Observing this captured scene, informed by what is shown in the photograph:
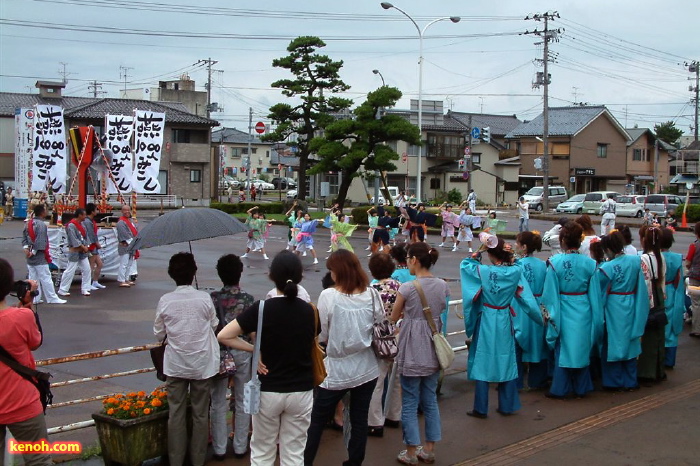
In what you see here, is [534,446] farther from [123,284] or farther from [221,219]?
[123,284]

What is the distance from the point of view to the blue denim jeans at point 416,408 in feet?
18.6

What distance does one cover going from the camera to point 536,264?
7.61 meters

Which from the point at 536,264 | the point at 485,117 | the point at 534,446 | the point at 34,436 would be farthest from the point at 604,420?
the point at 485,117

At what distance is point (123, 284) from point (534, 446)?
432 inches

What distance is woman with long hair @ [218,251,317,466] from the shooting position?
178 inches

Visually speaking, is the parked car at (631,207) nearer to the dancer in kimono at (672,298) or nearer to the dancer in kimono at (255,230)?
the dancer in kimono at (255,230)

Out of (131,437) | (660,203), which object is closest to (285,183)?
(660,203)

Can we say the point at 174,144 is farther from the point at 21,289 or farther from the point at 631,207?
the point at 21,289

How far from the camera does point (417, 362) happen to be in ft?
18.6

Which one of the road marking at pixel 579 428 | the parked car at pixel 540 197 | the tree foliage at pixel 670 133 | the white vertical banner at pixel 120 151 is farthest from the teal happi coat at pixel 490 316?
the tree foliage at pixel 670 133

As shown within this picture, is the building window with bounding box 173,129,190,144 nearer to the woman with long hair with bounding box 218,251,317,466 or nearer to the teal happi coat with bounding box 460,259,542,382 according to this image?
the teal happi coat with bounding box 460,259,542,382

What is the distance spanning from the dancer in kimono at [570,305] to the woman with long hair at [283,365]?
3.60 metres

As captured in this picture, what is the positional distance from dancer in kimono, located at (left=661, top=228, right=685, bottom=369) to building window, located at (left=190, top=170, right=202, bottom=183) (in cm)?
4571

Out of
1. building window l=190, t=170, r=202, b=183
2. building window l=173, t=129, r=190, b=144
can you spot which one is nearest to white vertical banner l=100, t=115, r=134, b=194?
building window l=173, t=129, r=190, b=144
